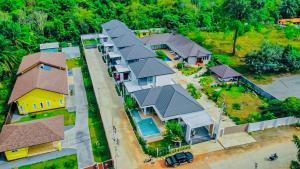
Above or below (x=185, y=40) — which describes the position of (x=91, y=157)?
below

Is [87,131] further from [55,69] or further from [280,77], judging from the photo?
[280,77]

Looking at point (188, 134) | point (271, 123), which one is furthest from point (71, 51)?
point (271, 123)

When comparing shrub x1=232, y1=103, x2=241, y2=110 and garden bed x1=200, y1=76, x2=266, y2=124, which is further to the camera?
shrub x1=232, y1=103, x2=241, y2=110

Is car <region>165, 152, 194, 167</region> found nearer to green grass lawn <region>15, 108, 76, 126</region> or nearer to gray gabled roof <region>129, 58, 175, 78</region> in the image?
green grass lawn <region>15, 108, 76, 126</region>

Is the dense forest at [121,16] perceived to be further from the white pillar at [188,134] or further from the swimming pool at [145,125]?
the white pillar at [188,134]

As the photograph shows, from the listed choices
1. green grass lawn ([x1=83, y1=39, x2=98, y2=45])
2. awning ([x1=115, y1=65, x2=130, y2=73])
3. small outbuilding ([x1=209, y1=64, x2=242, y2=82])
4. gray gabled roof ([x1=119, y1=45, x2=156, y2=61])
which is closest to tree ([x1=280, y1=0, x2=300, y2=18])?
small outbuilding ([x1=209, y1=64, x2=242, y2=82])

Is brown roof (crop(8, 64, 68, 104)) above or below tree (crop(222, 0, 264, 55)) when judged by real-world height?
below

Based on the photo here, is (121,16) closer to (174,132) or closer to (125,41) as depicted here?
(125,41)

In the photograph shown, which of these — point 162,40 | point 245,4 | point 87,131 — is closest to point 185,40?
point 162,40
